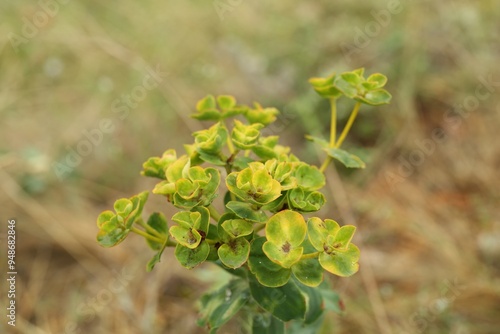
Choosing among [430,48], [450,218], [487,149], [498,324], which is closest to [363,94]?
[498,324]

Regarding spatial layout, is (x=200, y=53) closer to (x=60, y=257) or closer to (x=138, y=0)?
(x=138, y=0)

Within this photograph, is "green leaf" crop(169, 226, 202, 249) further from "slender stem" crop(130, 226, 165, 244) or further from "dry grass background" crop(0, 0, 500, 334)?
"dry grass background" crop(0, 0, 500, 334)

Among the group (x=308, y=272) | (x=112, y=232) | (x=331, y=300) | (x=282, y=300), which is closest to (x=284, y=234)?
(x=308, y=272)

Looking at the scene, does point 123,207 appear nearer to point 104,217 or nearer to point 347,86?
point 104,217

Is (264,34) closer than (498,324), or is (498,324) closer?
(498,324)

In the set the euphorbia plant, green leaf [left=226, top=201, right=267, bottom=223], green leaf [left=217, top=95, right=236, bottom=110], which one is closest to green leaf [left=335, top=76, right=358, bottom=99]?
the euphorbia plant

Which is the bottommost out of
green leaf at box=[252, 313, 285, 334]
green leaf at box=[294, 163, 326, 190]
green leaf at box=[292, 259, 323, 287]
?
green leaf at box=[252, 313, 285, 334]

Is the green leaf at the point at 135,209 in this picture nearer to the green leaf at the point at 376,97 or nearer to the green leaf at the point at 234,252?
the green leaf at the point at 234,252

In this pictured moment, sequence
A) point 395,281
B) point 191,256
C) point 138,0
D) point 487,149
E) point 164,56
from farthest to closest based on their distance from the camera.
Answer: point 138,0
point 164,56
point 487,149
point 395,281
point 191,256
